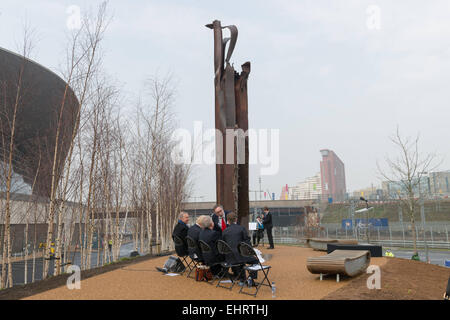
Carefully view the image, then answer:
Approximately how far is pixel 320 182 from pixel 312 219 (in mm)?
139602

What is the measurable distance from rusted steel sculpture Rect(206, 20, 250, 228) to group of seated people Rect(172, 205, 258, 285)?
1795mm

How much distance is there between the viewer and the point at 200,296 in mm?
4992

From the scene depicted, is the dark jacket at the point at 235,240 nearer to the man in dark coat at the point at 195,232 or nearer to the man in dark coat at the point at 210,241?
the man in dark coat at the point at 210,241

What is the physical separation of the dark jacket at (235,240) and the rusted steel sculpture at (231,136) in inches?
135

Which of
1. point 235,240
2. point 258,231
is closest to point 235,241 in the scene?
point 235,240

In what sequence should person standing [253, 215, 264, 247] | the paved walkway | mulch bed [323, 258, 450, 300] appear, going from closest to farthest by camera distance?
mulch bed [323, 258, 450, 300], the paved walkway, person standing [253, 215, 264, 247]

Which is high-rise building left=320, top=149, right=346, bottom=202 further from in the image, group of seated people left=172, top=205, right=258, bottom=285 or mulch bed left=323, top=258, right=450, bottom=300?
group of seated people left=172, top=205, right=258, bottom=285

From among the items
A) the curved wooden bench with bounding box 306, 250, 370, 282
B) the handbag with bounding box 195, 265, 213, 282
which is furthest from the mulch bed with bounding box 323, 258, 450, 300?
the handbag with bounding box 195, 265, 213, 282

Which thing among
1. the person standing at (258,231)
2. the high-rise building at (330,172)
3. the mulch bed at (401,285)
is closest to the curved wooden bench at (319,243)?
the person standing at (258,231)

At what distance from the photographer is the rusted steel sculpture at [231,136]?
9172mm

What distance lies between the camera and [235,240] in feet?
18.1

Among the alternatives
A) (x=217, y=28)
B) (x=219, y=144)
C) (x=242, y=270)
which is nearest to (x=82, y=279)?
(x=242, y=270)

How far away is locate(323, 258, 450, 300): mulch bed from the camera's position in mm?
4723
